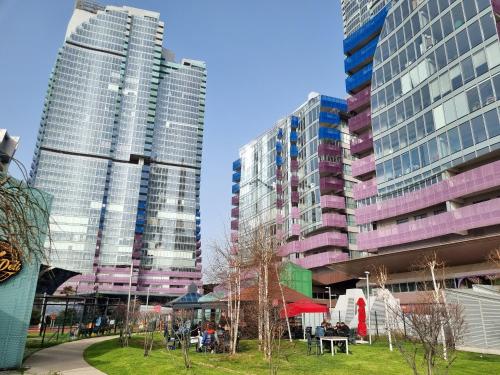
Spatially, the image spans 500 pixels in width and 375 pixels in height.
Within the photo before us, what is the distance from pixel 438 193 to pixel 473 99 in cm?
899

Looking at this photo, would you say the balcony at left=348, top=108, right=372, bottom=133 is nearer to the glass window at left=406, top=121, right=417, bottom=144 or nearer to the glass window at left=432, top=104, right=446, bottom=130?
the glass window at left=406, top=121, right=417, bottom=144

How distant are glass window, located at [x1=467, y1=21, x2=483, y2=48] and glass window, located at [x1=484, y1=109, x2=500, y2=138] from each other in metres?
7.04

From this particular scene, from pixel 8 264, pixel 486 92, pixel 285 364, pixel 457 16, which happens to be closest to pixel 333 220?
pixel 486 92

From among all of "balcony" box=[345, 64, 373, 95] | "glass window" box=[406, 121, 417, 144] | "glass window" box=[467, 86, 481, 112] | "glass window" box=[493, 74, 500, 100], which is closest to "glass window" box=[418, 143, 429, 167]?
"glass window" box=[406, 121, 417, 144]

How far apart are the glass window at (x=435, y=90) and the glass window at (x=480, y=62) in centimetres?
418

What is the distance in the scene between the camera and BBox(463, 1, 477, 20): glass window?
116ft

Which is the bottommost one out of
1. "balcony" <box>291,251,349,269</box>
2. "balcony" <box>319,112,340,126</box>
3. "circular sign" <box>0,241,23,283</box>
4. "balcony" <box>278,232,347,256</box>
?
"circular sign" <box>0,241,23,283</box>

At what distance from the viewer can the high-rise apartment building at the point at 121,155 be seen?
356 ft

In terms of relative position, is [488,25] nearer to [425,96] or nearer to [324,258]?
[425,96]

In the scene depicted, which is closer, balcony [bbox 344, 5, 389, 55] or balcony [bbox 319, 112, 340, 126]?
balcony [bbox 344, 5, 389, 55]

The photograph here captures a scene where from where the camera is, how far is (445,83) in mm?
37562

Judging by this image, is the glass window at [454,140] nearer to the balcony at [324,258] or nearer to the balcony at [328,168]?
the balcony at [324,258]

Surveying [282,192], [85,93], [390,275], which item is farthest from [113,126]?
[390,275]

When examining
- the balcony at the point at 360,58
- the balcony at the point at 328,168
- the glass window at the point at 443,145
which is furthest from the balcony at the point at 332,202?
the glass window at the point at 443,145
